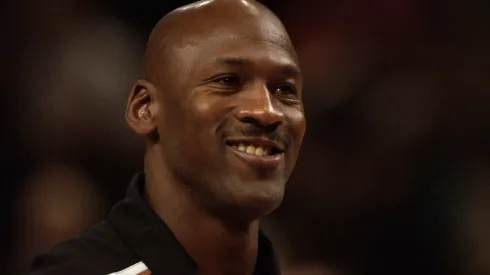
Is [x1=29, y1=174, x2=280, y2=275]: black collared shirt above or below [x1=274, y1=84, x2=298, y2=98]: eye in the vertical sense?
below

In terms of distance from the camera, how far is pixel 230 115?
90cm

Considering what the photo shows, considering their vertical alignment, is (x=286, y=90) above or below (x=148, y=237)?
above

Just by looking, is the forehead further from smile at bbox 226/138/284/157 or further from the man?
smile at bbox 226/138/284/157

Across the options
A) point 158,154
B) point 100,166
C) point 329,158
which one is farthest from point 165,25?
point 329,158

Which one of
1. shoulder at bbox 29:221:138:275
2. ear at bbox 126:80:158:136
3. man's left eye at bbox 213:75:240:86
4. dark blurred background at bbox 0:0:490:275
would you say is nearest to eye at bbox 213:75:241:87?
man's left eye at bbox 213:75:240:86

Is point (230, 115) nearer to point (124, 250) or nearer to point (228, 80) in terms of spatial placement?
point (228, 80)

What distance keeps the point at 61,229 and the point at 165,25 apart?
0.80m

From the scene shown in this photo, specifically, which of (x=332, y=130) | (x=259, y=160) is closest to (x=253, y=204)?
(x=259, y=160)

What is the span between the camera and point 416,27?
6.14 feet

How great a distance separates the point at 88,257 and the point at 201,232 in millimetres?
141

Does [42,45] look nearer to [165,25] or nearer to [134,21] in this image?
[134,21]

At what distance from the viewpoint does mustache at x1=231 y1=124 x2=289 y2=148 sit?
0.90 metres

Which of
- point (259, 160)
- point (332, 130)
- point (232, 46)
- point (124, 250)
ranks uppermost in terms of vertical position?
point (232, 46)

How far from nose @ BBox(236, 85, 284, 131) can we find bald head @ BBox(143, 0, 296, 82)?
8cm
